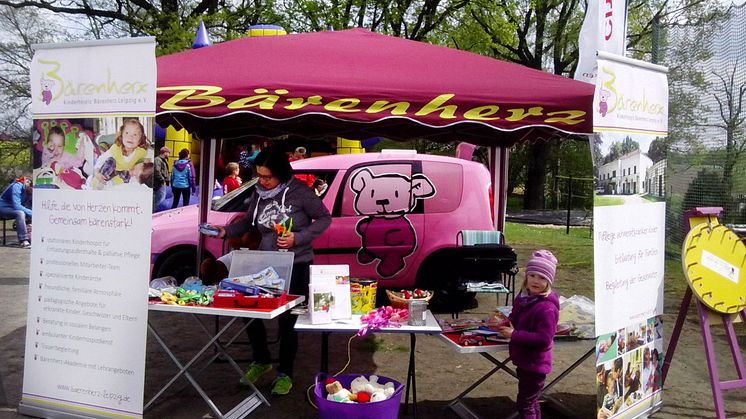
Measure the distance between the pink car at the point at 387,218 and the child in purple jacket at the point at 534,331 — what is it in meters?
3.28

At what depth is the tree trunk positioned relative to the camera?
24480 millimetres

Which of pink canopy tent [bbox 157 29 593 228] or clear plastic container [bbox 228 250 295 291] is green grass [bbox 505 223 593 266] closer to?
pink canopy tent [bbox 157 29 593 228]

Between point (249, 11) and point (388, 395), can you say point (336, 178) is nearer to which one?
point (388, 395)

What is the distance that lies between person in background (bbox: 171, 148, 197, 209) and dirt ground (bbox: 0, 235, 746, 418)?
5086mm

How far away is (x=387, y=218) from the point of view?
6.77m

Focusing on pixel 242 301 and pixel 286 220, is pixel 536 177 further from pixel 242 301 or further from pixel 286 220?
pixel 242 301

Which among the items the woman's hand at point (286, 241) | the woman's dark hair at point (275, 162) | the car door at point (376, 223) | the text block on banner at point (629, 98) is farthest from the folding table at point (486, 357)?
the car door at point (376, 223)

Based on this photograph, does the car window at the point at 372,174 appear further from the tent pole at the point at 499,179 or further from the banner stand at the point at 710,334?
the banner stand at the point at 710,334

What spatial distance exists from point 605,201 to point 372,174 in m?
3.78

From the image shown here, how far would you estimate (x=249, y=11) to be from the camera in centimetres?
1845

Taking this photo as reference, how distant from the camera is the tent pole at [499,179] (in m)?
6.43

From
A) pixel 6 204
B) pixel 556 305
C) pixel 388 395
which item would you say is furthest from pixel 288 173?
pixel 6 204

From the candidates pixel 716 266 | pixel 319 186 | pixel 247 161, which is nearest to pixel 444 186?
pixel 319 186

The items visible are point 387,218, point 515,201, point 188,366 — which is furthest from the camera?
point 515,201
